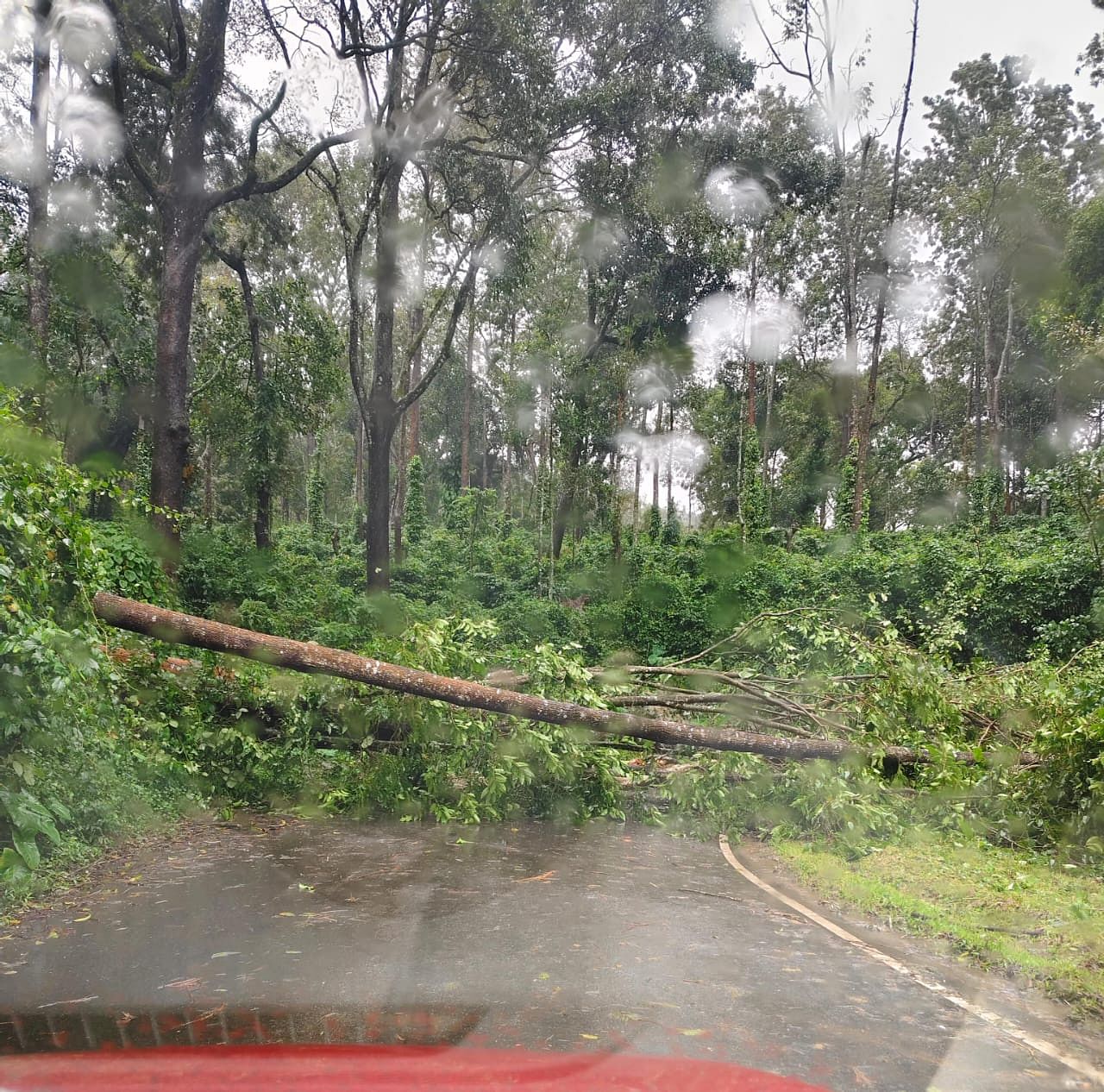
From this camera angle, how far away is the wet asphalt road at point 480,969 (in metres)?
3.37

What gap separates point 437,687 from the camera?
25.4 feet

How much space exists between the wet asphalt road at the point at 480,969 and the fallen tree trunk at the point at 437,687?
1.42m

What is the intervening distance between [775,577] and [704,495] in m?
23.9

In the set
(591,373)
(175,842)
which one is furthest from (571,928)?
(591,373)

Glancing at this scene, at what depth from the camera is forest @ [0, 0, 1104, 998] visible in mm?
8172

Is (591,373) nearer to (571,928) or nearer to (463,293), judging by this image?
(463,293)

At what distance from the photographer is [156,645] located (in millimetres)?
8805

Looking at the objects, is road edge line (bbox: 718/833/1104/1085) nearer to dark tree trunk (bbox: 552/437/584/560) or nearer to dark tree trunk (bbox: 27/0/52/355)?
dark tree trunk (bbox: 27/0/52/355)

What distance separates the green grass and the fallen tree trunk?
0.93m

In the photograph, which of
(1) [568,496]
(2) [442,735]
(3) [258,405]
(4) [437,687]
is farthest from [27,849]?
(1) [568,496]

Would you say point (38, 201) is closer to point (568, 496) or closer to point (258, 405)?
point (258, 405)

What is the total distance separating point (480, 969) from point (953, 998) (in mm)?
2216

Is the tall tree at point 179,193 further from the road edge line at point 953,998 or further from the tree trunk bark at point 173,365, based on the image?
the road edge line at point 953,998

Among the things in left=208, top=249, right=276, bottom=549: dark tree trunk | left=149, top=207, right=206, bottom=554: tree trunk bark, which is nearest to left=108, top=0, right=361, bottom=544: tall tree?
left=149, top=207, right=206, bottom=554: tree trunk bark
